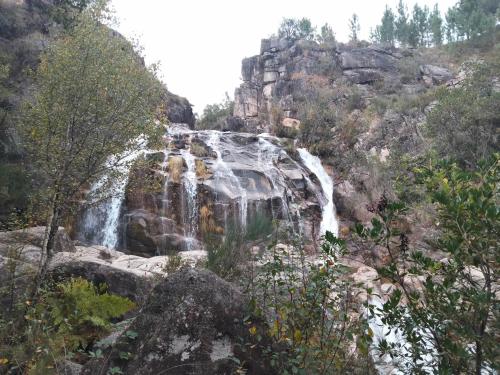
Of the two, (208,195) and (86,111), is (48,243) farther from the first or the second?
(208,195)

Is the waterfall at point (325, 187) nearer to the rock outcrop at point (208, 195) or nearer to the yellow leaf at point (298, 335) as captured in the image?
the rock outcrop at point (208, 195)

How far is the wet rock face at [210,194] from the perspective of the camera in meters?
16.4

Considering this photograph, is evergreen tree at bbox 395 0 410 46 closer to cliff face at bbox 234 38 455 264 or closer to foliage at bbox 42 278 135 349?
cliff face at bbox 234 38 455 264

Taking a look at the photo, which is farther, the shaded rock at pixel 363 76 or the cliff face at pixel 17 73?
the shaded rock at pixel 363 76

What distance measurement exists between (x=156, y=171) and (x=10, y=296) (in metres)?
13.3

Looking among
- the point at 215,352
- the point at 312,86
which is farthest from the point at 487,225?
the point at 312,86

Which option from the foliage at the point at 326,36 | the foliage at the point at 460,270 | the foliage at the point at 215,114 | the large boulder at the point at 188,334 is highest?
the foliage at the point at 326,36

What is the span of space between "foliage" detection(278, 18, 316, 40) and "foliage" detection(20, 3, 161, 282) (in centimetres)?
4845

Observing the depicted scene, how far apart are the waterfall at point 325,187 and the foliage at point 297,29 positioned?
3341 cm

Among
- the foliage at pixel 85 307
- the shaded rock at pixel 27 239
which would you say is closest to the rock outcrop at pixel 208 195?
the shaded rock at pixel 27 239

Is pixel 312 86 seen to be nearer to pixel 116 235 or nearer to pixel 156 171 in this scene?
pixel 156 171

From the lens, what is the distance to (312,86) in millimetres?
42750

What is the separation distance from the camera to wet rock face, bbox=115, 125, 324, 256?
16438 millimetres

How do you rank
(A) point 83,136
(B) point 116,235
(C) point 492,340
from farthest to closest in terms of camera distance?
1. (B) point 116,235
2. (A) point 83,136
3. (C) point 492,340
